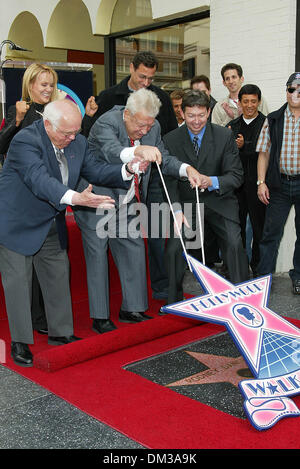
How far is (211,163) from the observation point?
3791 mm

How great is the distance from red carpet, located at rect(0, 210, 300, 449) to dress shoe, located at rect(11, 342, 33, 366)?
40 millimetres

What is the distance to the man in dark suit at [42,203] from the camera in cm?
289

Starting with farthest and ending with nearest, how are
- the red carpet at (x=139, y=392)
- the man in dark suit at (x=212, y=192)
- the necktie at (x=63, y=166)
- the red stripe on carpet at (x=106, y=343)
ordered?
the man in dark suit at (x=212, y=192), the necktie at (x=63, y=166), the red stripe on carpet at (x=106, y=343), the red carpet at (x=139, y=392)

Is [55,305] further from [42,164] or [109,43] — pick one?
A: [109,43]

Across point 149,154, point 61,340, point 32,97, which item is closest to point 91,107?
point 32,97

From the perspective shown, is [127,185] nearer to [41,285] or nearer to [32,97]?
[41,285]

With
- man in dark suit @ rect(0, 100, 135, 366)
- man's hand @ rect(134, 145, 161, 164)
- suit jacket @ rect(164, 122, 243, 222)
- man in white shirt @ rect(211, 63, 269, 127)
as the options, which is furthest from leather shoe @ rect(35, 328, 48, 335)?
man in white shirt @ rect(211, 63, 269, 127)

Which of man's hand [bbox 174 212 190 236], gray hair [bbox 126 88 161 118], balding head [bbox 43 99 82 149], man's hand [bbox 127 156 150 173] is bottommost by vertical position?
man's hand [bbox 174 212 190 236]

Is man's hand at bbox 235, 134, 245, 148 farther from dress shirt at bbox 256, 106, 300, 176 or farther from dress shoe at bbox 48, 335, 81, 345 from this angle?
dress shoe at bbox 48, 335, 81, 345

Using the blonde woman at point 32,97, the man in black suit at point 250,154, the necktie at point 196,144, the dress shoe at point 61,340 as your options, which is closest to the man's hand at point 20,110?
the blonde woman at point 32,97

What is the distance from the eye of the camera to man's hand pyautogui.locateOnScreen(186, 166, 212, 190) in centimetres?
342

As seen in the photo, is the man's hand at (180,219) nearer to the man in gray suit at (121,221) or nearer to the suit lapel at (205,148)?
the man in gray suit at (121,221)

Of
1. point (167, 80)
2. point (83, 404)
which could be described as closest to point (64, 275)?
point (83, 404)
